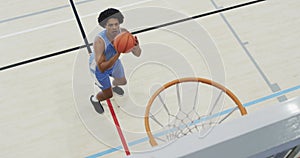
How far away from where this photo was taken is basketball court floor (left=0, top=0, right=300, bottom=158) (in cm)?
328

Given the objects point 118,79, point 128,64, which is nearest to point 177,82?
point 118,79

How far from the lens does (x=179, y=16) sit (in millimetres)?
4152

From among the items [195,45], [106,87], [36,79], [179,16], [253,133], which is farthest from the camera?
[179,16]

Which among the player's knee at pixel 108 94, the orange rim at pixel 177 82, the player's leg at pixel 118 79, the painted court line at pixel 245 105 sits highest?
the player's leg at pixel 118 79

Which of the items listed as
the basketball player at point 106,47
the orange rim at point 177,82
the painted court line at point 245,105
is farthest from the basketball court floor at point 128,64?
the basketball player at point 106,47

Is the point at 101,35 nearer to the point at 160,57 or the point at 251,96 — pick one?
the point at 160,57

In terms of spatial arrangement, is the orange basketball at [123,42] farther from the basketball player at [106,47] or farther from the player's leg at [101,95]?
the player's leg at [101,95]

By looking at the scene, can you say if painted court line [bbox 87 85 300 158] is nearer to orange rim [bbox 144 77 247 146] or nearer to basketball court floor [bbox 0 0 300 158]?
basketball court floor [bbox 0 0 300 158]

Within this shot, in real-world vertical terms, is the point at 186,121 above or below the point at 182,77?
below

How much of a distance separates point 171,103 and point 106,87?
69 cm

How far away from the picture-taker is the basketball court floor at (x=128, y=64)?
129 inches

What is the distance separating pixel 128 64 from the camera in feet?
12.2

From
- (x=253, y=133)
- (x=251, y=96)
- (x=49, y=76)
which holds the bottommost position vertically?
(x=251, y=96)

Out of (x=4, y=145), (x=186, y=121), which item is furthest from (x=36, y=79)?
(x=186, y=121)
